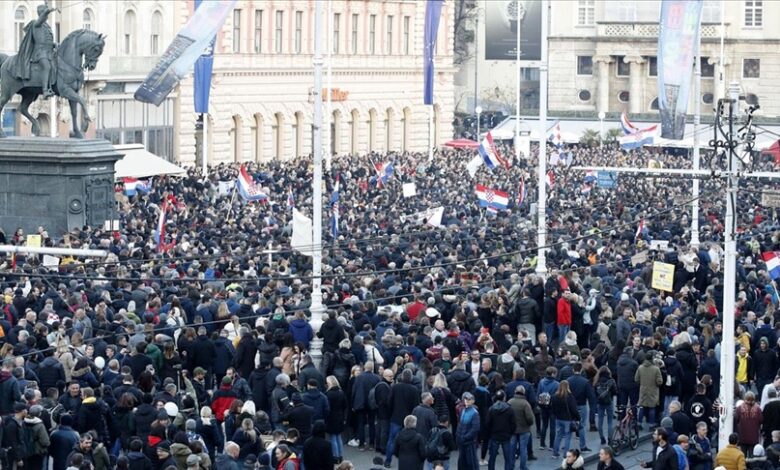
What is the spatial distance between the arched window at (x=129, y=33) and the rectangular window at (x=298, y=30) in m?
11.6

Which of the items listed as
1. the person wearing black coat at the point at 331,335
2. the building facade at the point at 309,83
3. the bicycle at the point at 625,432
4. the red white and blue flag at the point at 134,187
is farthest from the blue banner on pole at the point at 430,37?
the bicycle at the point at 625,432

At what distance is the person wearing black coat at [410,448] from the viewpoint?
24.1 m

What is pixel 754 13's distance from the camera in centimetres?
10450

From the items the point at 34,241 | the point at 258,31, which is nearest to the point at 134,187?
the point at 34,241

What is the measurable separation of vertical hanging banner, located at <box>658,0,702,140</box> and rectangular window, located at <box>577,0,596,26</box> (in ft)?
211

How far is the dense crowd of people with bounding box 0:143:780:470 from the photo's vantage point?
23688 millimetres

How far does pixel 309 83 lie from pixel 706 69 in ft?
101

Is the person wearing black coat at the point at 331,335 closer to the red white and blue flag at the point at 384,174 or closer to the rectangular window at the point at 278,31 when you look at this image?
the red white and blue flag at the point at 384,174

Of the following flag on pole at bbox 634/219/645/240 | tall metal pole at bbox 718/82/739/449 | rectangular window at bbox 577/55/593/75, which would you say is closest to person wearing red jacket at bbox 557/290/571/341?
tall metal pole at bbox 718/82/739/449

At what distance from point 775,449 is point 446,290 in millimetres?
10752

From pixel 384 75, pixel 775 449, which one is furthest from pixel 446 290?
pixel 384 75

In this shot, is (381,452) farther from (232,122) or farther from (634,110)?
(634,110)

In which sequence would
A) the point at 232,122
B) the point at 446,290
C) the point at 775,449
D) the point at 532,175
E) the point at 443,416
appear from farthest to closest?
the point at 232,122, the point at 532,175, the point at 446,290, the point at 443,416, the point at 775,449

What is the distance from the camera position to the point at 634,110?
105812 mm
